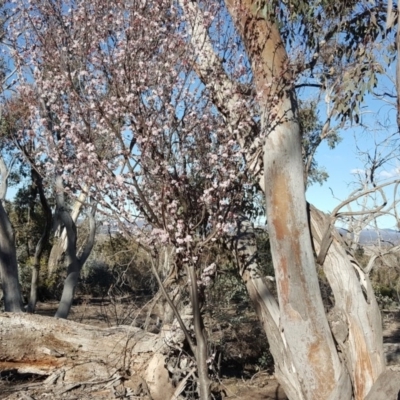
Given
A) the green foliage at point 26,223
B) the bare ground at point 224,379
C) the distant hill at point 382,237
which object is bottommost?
the bare ground at point 224,379

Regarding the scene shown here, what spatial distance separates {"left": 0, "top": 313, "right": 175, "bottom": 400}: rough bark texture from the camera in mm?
5363

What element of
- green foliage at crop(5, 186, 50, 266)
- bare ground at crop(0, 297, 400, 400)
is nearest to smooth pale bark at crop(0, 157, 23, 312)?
bare ground at crop(0, 297, 400, 400)

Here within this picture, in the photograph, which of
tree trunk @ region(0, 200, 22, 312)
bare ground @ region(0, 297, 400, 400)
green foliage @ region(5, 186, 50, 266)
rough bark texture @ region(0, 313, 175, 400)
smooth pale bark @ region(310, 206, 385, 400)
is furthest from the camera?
green foliage @ region(5, 186, 50, 266)

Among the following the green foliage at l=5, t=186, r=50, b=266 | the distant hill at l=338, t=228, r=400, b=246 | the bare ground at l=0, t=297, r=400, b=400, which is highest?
the green foliage at l=5, t=186, r=50, b=266

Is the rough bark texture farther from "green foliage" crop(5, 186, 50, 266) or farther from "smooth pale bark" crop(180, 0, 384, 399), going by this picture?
"green foliage" crop(5, 186, 50, 266)

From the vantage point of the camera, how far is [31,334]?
5457 millimetres

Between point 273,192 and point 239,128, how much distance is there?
776mm

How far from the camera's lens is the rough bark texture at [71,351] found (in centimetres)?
536

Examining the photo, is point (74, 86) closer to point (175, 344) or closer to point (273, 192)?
point (273, 192)

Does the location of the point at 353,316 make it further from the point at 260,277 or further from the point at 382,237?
the point at 382,237

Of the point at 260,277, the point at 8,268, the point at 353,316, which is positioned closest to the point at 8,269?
the point at 8,268

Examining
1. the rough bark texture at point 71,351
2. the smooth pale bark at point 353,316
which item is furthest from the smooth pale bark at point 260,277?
the rough bark texture at point 71,351

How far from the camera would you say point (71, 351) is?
550 cm

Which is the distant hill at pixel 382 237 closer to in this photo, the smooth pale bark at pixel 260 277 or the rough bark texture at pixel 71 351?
the smooth pale bark at pixel 260 277
